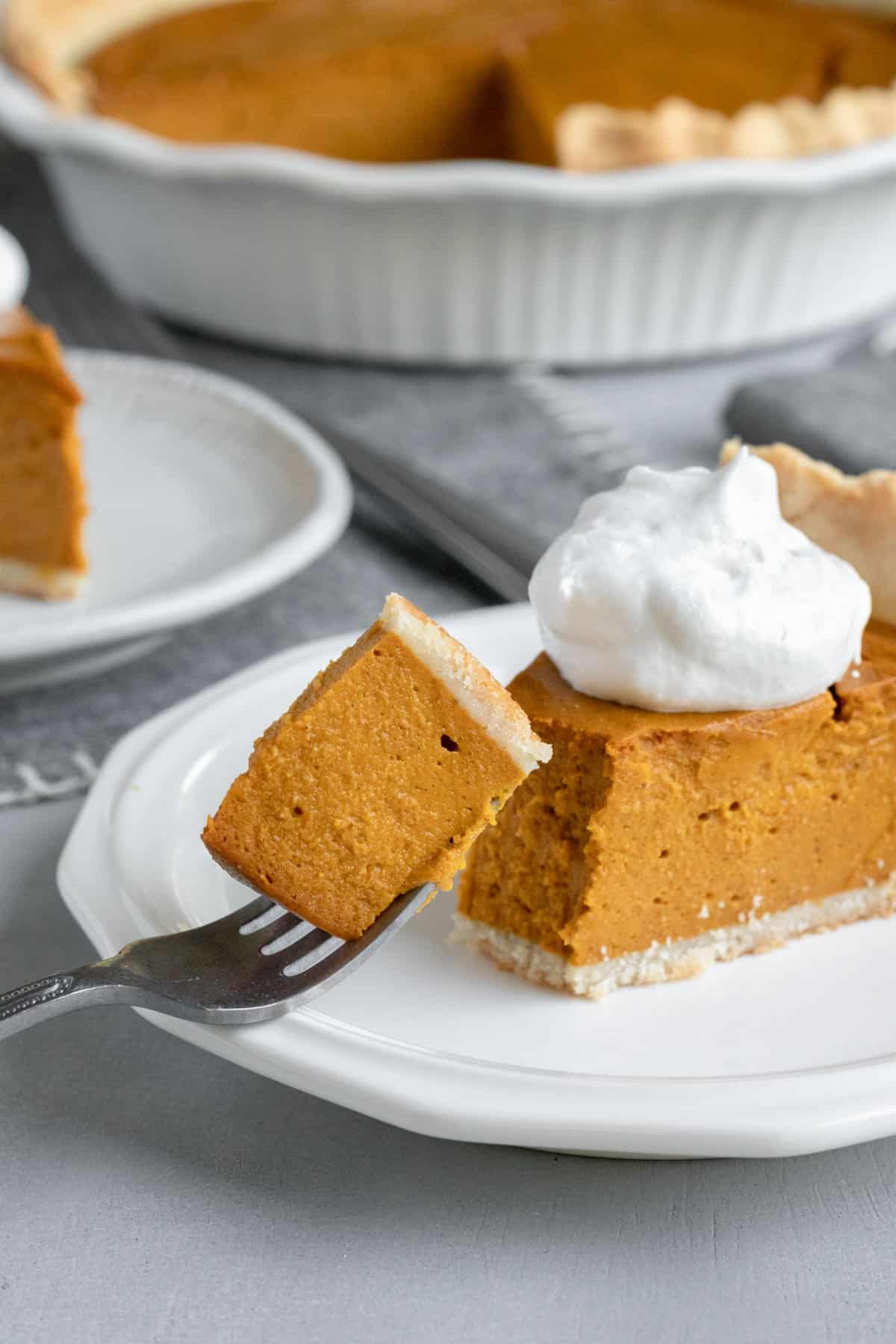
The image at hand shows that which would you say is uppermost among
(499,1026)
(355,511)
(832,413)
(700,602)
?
(700,602)

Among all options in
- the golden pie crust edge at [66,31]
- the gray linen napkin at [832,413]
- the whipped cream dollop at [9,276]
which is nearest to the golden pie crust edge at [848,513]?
the gray linen napkin at [832,413]

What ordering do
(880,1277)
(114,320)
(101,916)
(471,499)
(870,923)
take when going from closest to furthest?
(880,1277) < (101,916) < (870,923) < (471,499) < (114,320)

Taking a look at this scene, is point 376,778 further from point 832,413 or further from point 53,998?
point 832,413

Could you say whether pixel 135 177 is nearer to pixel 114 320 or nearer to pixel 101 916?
pixel 114 320

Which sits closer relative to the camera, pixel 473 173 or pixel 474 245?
pixel 473 173

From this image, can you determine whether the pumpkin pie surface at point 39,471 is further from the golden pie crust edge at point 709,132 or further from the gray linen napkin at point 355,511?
the golden pie crust edge at point 709,132

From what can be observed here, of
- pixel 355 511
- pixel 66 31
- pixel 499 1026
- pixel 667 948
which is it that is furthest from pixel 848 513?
pixel 66 31

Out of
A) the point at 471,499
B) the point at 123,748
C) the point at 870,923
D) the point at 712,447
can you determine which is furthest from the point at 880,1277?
the point at 712,447

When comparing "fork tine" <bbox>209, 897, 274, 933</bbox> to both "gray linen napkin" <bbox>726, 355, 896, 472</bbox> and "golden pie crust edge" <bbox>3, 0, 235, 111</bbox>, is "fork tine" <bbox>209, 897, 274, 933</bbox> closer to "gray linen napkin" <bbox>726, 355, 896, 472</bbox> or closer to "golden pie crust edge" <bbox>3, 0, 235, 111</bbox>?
"gray linen napkin" <bbox>726, 355, 896, 472</bbox>
